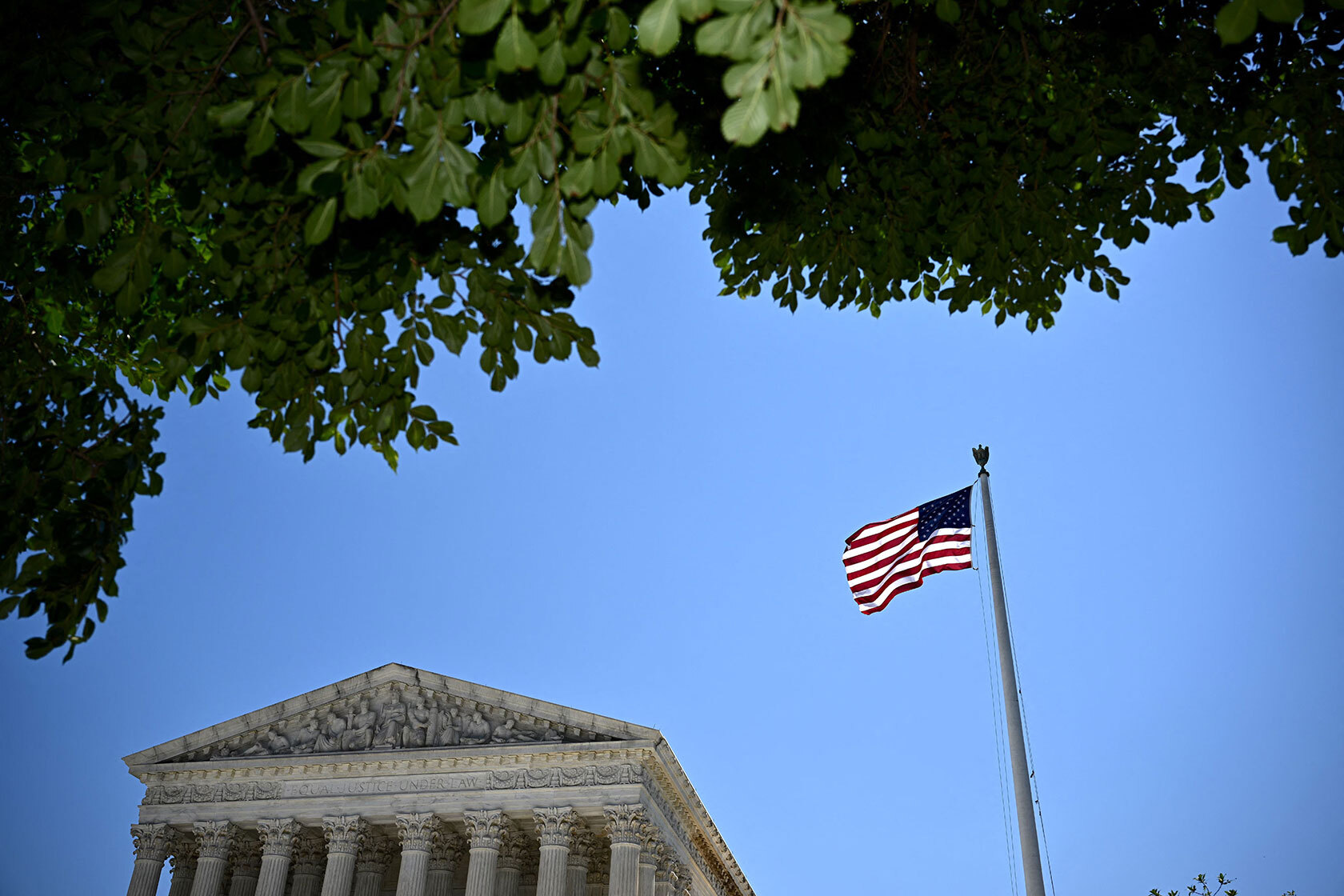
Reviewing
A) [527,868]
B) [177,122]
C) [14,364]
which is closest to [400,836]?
[527,868]

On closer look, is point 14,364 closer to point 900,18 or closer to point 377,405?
point 377,405

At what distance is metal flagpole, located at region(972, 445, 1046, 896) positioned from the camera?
43.3ft

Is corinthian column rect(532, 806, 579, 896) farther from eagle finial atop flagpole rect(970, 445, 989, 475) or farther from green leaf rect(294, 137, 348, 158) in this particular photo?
green leaf rect(294, 137, 348, 158)

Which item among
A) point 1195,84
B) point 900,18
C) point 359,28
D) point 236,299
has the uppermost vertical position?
point 900,18

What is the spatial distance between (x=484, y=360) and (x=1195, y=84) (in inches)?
237

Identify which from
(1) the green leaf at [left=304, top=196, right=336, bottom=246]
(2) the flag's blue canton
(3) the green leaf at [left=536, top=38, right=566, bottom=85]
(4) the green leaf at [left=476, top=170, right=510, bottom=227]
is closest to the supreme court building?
(2) the flag's blue canton

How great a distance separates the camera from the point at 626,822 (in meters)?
30.9

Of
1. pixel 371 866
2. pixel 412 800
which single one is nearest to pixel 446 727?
pixel 412 800

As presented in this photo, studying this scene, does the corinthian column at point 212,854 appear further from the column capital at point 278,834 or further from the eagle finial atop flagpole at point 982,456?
the eagle finial atop flagpole at point 982,456

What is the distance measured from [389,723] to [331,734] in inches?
85.6

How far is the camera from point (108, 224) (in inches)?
217

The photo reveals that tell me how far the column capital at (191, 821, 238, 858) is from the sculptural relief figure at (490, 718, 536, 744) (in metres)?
9.81

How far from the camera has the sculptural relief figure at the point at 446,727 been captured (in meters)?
33.5

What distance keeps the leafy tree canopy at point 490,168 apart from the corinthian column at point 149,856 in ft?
97.9
